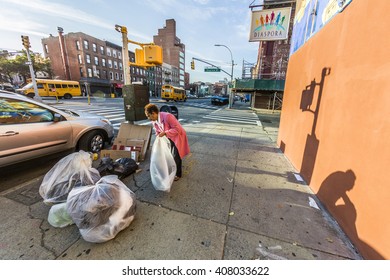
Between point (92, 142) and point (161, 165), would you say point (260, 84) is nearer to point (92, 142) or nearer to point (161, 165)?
point (92, 142)

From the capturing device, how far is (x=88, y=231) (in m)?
1.83

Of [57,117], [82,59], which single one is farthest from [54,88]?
[57,117]

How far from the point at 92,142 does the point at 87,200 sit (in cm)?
313

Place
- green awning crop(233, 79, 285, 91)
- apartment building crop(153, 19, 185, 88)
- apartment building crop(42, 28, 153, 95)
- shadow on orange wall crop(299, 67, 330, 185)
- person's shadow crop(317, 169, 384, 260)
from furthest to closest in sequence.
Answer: apartment building crop(153, 19, 185, 88), apartment building crop(42, 28, 153, 95), green awning crop(233, 79, 285, 91), shadow on orange wall crop(299, 67, 330, 185), person's shadow crop(317, 169, 384, 260)

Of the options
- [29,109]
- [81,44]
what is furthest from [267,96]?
[81,44]

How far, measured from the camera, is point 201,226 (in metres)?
2.28

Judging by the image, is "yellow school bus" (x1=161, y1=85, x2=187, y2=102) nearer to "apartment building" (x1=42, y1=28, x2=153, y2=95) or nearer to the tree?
"apartment building" (x1=42, y1=28, x2=153, y2=95)

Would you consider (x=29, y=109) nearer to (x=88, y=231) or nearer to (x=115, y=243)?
(x=88, y=231)

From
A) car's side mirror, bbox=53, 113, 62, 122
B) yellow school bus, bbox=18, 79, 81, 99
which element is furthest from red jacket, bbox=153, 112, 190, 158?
yellow school bus, bbox=18, 79, 81, 99

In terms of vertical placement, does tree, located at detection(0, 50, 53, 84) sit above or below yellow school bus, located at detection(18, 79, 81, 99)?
above

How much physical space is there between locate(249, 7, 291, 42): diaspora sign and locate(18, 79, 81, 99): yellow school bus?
85.3 ft

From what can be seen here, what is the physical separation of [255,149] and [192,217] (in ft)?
13.4

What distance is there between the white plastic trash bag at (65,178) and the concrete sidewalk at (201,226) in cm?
30

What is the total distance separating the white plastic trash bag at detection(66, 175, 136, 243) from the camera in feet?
6.00
